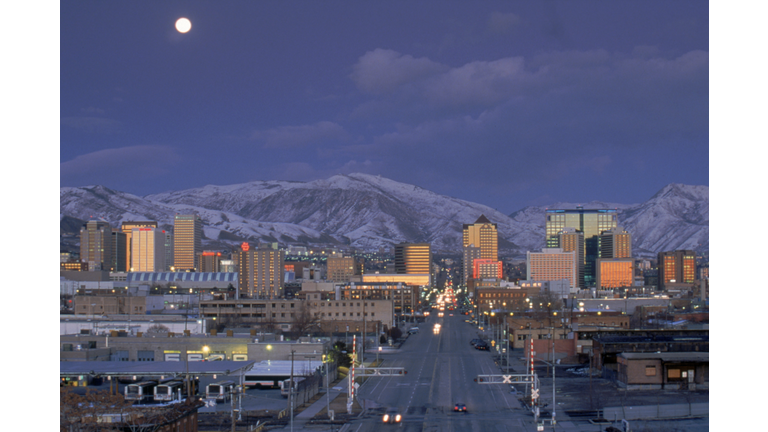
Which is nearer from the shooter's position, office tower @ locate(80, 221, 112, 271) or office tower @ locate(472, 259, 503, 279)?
office tower @ locate(472, 259, 503, 279)

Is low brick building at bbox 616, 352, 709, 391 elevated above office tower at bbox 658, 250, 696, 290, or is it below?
above

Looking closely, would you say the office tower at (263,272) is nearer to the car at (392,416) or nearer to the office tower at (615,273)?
the office tower at (615,273)

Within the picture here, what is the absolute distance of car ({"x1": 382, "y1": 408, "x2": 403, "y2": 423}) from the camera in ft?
81.5

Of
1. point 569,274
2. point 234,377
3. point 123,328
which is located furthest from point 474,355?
point 569,274

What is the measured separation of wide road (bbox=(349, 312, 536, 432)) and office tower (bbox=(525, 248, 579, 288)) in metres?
127

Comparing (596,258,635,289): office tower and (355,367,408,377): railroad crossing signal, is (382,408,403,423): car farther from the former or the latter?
(596,258,635,289): office tower

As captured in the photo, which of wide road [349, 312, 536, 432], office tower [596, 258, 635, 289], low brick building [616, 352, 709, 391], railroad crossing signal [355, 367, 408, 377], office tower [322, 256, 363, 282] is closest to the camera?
wide road [349, 312, 536, 432]

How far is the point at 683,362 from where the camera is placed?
30812 mm

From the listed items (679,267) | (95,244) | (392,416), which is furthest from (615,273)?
(392,416)

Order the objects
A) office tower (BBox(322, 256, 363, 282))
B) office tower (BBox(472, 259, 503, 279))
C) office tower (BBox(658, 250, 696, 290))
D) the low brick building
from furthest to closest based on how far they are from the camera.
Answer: office tower (BBox(472, 259, 503, 279)) → office tower (BBox(322, 256, 363, 282)) → office tower (BBox(658, 250, 696, 290)) → the low brick building

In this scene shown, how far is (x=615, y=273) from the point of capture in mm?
168250

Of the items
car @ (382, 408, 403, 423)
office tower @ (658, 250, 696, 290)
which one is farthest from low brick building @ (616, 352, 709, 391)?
office tower @ (658, 250, 696, 290)
